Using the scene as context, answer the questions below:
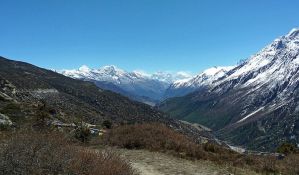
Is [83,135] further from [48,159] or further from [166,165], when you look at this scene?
[48,159]

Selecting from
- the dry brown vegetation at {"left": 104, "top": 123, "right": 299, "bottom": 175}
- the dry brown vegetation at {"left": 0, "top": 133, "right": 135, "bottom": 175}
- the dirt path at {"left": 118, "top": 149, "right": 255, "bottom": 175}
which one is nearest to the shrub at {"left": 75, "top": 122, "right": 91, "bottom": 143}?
the dry brown vegetation at {"left": 104, "top": 123, "right": 299, "bottom": 175}

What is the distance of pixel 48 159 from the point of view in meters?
11.5

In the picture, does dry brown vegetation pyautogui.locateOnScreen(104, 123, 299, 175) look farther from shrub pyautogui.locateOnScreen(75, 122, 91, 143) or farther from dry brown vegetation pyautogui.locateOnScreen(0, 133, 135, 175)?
dry brown vegetation pyautogui.locateOnScreen(0, 133, 135, 175)

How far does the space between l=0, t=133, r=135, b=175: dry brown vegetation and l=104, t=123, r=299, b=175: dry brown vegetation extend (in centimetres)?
1140

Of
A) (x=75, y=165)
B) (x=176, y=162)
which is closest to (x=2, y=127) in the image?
(x=176, y=162)

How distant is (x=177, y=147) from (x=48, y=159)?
1504cm

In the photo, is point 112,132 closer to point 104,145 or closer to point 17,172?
point 104,145

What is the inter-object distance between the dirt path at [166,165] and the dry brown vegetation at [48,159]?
578 cm

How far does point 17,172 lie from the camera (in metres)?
10.3

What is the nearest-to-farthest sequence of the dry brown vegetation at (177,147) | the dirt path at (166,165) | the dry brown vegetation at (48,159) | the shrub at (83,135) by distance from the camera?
the dry brown vegetation at (48,159) → the dirt path at (166,165) → the dry brown vegetation at (177,147) → the shrub at (83,135)

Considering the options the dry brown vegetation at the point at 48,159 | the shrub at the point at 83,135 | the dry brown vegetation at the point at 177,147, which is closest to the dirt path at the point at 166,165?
the dry brown vegetation at the point at 177,147

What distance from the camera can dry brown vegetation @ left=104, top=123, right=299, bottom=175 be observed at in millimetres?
23047

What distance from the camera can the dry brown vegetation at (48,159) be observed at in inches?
415

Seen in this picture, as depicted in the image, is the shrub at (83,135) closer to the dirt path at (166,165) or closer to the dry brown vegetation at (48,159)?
the dirt path at (166,165)
